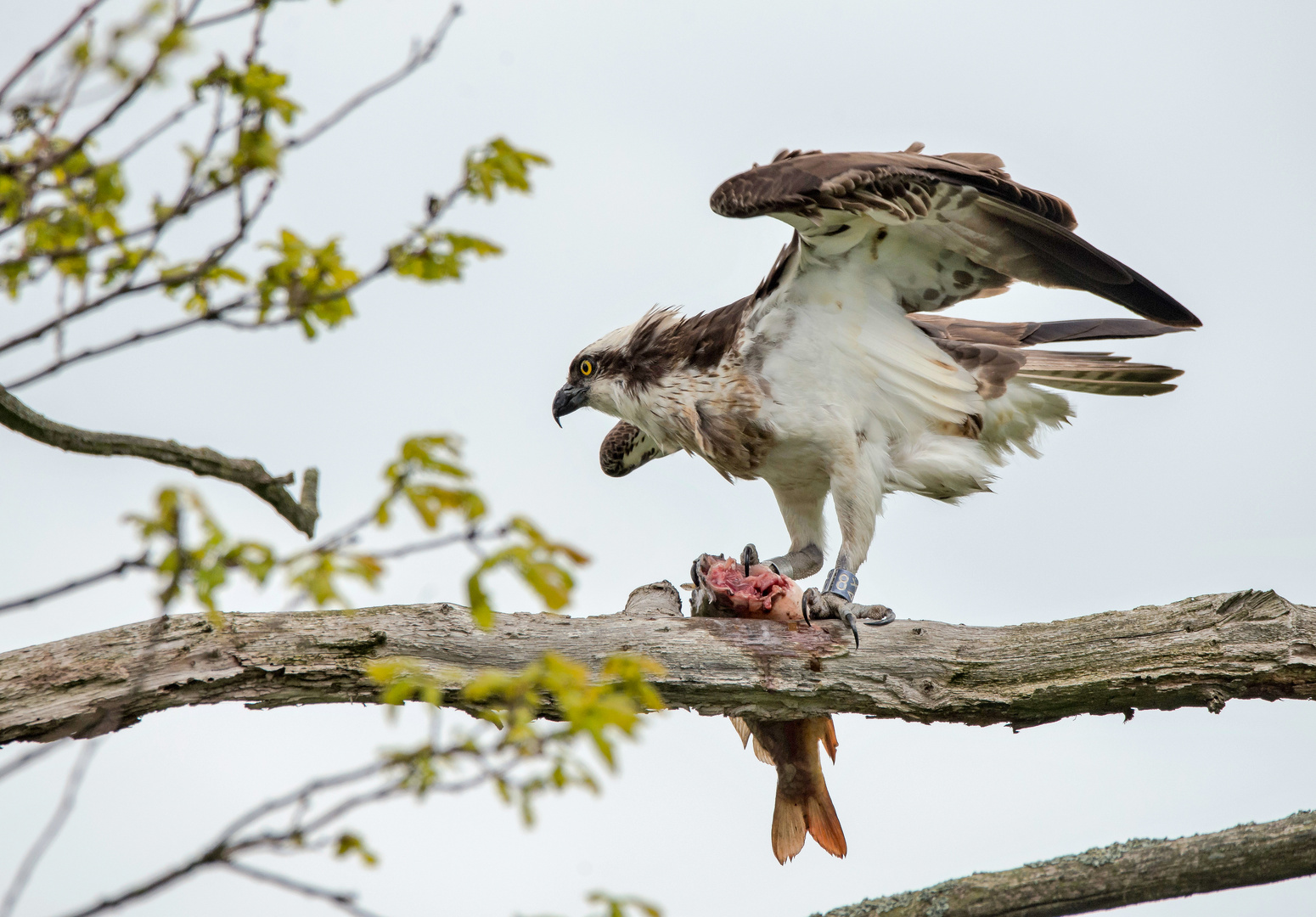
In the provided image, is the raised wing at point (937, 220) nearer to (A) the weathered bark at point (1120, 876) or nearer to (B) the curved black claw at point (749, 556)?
(B) the curved black claw at point (749, 556)

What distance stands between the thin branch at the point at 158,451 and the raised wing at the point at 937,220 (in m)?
2.94

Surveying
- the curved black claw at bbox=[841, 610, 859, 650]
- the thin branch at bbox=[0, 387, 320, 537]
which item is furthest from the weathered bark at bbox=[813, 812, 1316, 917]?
the thin branch at bbox=[0, 387, 320, 537]

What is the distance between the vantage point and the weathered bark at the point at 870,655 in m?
4.29

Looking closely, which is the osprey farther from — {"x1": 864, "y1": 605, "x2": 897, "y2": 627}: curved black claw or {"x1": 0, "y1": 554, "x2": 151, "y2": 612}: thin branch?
{"x1": 0, "y1": 554, "x2": 151, "y2": 612}: thin branch

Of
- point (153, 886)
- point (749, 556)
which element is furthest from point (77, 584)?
point (749, 556)

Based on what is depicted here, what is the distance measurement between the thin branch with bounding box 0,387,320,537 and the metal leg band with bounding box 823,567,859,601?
288 cm

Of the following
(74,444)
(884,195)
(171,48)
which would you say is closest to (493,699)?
(74,444)

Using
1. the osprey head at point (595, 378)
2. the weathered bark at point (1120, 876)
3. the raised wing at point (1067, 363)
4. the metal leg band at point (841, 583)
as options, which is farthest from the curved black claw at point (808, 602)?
the osprey head at point (595, 378)

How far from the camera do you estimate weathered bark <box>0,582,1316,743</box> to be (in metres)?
4.29

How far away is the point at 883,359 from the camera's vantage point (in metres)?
5.91

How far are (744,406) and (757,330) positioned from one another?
0.45 m

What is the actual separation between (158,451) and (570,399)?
396 centimetres

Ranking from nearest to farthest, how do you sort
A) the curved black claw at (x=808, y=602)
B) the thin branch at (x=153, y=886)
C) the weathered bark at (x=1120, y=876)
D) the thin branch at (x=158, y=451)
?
the thin branch at (x=153, y=886), the thin branch at (x=158, y=451), the weathered bark at (x=1120, y=876), the curved black claw at (x=808, y=602)

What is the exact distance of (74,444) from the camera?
9.38 ft
